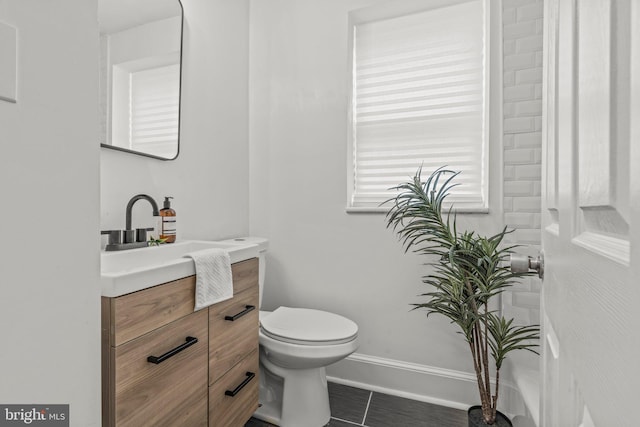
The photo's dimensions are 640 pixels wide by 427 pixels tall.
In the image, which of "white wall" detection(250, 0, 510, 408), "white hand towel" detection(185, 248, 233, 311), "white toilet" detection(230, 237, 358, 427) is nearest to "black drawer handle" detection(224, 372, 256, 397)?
"white toilet" detection(230, 237, 358, 427)

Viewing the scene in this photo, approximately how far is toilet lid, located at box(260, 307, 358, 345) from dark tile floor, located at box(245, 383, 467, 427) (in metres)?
0.47

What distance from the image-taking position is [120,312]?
0.83m

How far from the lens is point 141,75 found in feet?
4.84

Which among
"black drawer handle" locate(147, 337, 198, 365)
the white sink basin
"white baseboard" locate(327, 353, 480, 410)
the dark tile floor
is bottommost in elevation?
the dark tile floor

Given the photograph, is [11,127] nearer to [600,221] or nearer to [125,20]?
[600,221]

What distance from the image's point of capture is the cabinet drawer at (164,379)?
0.85 metres

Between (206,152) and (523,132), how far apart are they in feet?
5.62

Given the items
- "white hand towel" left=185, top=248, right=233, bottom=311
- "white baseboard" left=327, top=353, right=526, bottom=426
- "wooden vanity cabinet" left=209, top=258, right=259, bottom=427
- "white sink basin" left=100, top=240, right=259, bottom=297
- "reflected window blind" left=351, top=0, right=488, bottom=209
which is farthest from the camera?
"reflected window blind" left=351, top=0, right=488, bottom=209

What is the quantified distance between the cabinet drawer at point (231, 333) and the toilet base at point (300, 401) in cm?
26

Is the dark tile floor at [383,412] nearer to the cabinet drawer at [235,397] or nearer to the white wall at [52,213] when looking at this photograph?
the cabinet drawer at [235,397]

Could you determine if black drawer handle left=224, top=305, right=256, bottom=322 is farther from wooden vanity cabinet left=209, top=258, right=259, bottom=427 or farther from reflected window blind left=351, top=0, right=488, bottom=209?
reflected window blind left=351, top=0, right=488, bottom=209

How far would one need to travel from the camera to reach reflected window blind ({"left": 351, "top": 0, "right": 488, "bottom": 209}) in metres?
1.78

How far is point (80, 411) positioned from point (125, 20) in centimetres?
152

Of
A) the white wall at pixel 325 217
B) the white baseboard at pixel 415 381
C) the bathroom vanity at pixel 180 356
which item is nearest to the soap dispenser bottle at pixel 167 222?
the bathroom vanity at pixel 180 356
